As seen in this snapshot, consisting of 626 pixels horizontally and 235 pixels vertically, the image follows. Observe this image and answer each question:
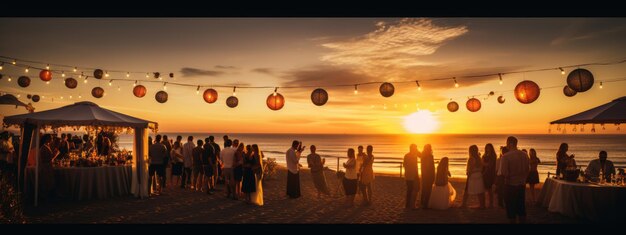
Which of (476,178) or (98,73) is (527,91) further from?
(98,73)

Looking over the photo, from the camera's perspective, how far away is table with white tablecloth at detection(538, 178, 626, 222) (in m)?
7.64

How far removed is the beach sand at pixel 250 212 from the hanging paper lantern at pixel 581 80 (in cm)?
278

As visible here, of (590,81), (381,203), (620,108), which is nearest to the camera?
(590,81)

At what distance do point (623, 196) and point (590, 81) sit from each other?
2416mm

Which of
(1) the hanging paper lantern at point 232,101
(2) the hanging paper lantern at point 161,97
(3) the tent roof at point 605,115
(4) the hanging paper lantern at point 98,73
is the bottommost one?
(3) the tent roof at point 605,115

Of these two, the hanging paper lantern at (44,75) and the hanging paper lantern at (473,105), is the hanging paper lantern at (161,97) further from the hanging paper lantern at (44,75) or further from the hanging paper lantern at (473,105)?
the hanging paper lantern at (473,105)

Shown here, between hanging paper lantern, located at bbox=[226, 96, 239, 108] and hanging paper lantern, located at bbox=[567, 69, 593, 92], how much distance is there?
868cm

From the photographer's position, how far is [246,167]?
10438 millimetres

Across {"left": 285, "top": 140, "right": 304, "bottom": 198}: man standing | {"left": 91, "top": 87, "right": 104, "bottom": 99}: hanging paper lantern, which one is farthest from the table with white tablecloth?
{"left": 91, "top": 87, "right": 104, "bottom": 99}: hanging paper lantern

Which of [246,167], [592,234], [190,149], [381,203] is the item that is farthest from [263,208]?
[592,234]

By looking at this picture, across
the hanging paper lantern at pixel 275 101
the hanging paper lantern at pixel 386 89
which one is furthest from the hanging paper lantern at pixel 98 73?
the hanging paper lantern at pixel 386 89

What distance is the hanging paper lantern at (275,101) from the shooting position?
10.8 metres

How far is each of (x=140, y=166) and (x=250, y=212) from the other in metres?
4.16
